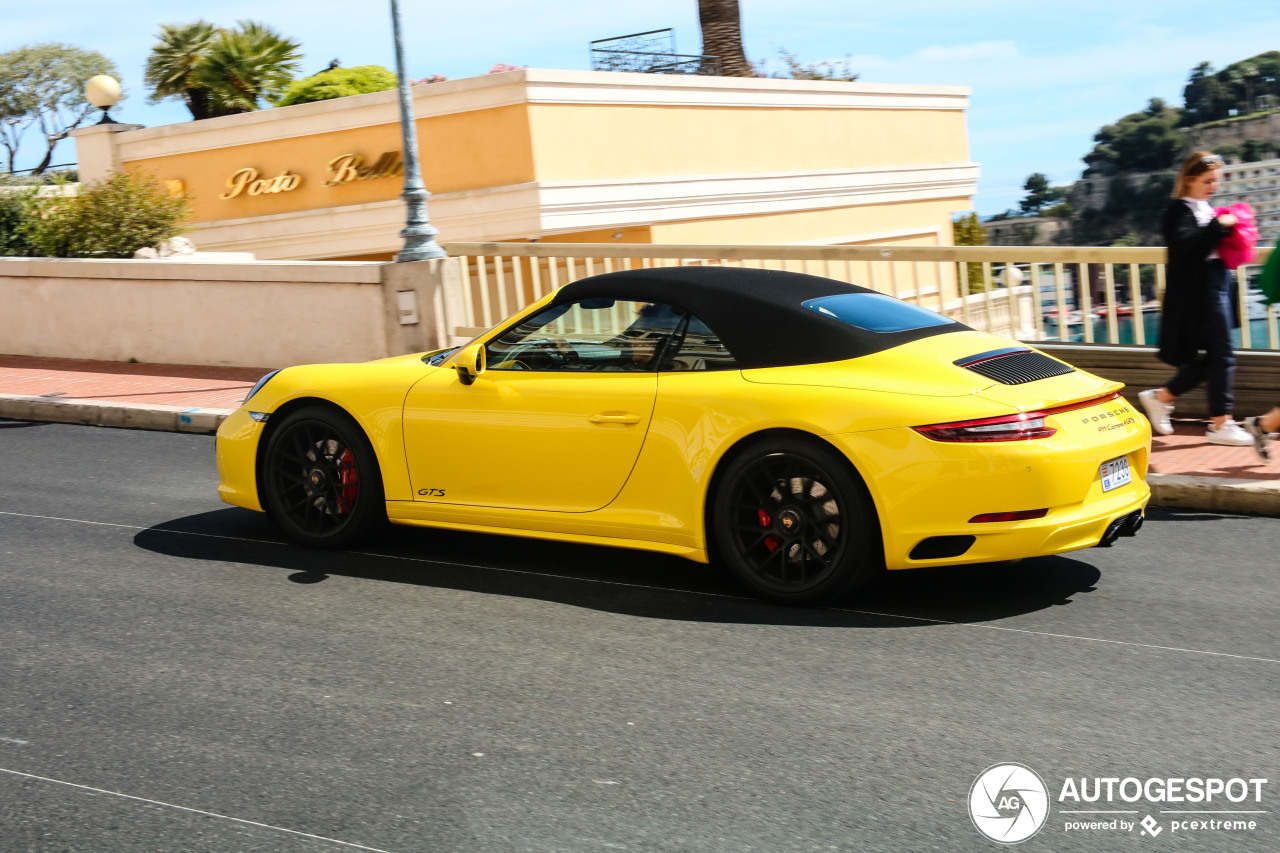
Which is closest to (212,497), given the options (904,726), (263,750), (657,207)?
(263,750)

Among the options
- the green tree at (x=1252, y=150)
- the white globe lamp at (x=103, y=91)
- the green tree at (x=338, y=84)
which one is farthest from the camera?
the green tree at (x=1252, y=150)

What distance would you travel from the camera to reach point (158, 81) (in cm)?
3102

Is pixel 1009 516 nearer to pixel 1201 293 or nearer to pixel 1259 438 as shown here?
pixel 1259 438

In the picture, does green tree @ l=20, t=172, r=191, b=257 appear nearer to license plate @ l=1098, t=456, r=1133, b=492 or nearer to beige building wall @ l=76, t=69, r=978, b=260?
beige building wall @ l=76, t=69, r=978, b=260

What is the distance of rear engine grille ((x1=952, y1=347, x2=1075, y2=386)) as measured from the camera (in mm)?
5512

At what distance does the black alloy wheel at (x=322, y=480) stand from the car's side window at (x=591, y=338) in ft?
2.89

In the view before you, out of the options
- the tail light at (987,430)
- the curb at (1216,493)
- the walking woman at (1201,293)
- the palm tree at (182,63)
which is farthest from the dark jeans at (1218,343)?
the palm tree at (182,63)

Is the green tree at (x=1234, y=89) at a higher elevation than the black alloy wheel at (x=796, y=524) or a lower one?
higher

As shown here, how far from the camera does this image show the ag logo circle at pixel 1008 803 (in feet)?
11.8

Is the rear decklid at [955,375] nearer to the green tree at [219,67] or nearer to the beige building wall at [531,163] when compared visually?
the beige building wall at [531,163]

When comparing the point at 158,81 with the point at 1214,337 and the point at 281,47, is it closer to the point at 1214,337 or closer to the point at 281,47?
the point at 281,47

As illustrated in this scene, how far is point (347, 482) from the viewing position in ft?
22.1

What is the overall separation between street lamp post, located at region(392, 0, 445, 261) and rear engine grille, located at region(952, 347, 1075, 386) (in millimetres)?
8254

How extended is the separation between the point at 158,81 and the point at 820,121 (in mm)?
15270
